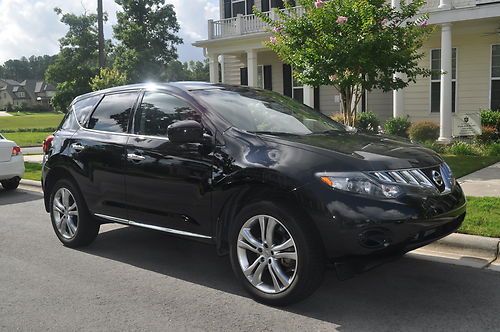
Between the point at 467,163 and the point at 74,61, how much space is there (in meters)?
40.8

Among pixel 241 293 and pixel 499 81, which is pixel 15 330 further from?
pixel 499 81

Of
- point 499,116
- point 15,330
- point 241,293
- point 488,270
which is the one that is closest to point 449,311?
point 488,270

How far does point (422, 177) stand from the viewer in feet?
13.3

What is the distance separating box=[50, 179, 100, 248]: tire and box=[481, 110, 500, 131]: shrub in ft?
37.2

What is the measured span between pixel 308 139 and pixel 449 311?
68.3 inches

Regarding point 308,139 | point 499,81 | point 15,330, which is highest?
point 499,81

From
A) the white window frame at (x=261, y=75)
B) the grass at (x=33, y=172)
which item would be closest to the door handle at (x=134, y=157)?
the grass at (x=33, y=172)

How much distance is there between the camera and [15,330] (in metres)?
3.98

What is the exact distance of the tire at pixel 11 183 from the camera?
1109 cm

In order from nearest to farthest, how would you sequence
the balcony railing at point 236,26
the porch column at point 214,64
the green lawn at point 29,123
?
1. the balcony railing at point 236,26
2. the porch column at point 214,64
3. the green lawn at point 29,123

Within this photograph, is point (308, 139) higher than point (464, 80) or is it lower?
lower

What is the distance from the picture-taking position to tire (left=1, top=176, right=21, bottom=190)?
11086 millimetres

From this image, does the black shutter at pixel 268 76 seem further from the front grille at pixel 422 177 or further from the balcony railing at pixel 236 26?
the front grille at pixel 422 177

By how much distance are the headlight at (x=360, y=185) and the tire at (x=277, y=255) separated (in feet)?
1.30
